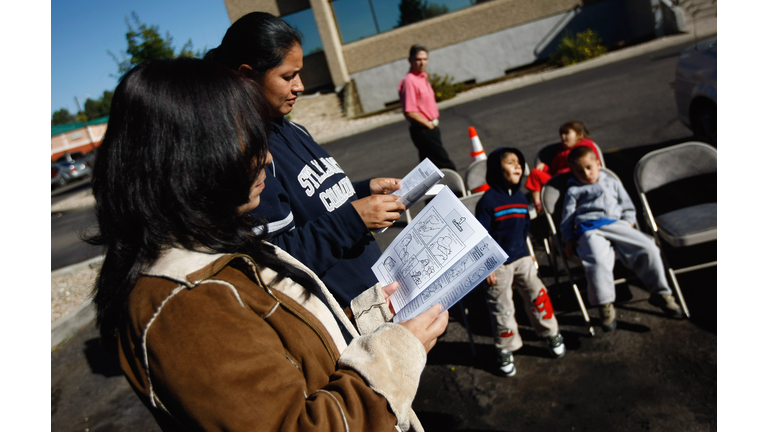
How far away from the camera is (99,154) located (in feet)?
3.55

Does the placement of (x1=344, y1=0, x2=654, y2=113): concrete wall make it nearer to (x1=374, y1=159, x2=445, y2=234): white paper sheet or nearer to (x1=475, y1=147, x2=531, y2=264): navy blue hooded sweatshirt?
(x1=475, y1=147, x2=531, y2=264): navy blue hooded sweatshirt

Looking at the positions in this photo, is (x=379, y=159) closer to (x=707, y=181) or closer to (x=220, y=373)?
(x=707, y=181)

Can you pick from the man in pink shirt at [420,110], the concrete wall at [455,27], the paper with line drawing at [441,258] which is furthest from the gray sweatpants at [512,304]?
the concrete wall at [455,27]

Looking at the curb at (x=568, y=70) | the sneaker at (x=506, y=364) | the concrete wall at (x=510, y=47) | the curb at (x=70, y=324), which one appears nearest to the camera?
the sneaker at (x=506, y=364)

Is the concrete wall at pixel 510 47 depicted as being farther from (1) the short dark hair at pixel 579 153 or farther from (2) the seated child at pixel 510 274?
(2) the seated child at pixel 510 274

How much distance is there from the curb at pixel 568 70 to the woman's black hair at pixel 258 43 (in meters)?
12.9

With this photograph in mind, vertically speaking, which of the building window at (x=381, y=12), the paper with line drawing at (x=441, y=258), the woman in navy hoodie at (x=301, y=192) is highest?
the building window at (x=381, y=12)

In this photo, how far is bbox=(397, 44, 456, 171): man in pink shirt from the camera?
238 inches

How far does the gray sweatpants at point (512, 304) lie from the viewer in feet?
10.9

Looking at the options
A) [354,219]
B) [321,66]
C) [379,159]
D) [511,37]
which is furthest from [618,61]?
[354,219]

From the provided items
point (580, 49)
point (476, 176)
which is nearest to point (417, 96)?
point (476, 176)

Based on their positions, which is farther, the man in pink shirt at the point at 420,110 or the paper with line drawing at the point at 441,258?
the man in pink shirt at the point at 420,110

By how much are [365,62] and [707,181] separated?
16132mm

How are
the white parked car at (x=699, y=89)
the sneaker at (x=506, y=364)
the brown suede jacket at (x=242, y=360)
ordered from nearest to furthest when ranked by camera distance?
the brown suede jacket at (x=242, y=360) < the sneaker at (x=506, y=364) < the white parked car at (x=699, y=89)
